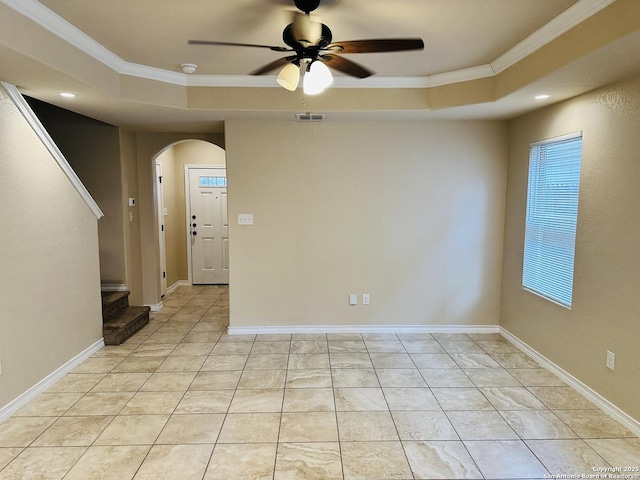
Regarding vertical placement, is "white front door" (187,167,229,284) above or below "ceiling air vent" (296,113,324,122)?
below

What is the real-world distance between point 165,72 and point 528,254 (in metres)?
3.73

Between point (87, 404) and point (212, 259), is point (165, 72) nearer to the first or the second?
point (87, 404)

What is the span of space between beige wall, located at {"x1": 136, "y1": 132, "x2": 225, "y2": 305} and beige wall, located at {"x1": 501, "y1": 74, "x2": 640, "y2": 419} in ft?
13.0

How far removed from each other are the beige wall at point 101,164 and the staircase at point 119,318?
0.31 meters

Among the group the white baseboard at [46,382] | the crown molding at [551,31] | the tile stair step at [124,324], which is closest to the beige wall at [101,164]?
the tile stair step at [124,324]

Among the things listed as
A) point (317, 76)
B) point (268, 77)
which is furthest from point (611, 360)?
point (268, 77)

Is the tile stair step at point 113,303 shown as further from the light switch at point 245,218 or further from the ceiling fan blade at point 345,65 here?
the ceiling fan blade at point 345,65

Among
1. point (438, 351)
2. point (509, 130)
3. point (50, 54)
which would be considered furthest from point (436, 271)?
point (50, 54)

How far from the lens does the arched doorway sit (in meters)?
5.98

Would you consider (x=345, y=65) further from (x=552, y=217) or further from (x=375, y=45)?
(x=552, y=217)

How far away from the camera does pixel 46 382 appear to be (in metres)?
2.95

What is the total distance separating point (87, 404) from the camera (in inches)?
108

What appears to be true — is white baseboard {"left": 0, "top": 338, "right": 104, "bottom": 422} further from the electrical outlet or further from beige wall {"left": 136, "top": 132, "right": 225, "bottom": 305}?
the electrical outlet

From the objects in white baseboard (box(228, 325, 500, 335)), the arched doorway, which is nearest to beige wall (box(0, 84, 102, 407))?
white baseboard (box(228, 325, 500, 335))
